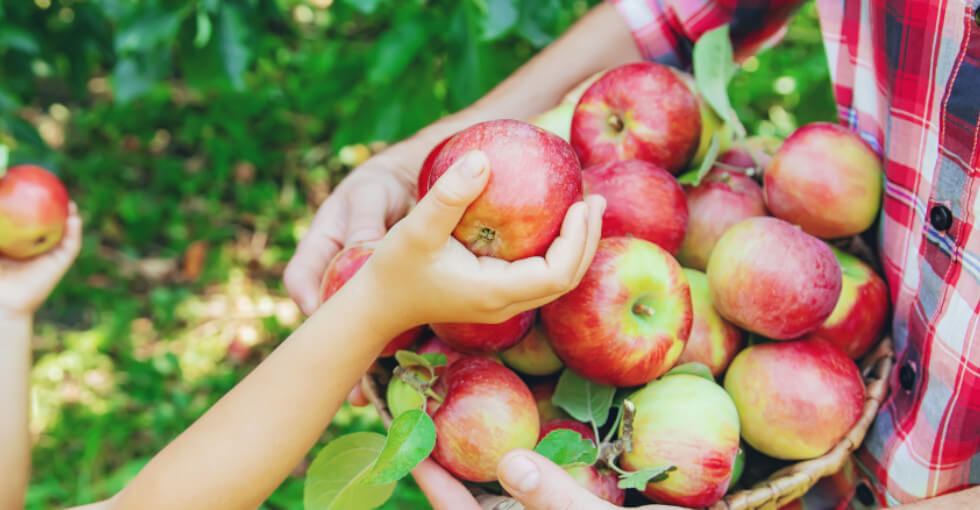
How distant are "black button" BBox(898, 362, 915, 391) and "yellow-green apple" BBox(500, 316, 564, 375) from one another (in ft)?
1.55

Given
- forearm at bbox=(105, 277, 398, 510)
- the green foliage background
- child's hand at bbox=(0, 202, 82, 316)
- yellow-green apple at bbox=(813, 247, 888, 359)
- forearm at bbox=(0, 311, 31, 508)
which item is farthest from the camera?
the green foliage background

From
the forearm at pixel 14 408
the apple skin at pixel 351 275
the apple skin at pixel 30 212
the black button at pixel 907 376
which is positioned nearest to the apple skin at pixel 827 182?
the black button at pixel 907 376

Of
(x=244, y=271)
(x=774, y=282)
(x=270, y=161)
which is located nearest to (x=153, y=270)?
(x=244, y=271)

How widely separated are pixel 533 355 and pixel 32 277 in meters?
1.25

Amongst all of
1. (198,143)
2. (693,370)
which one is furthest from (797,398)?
(198,143)

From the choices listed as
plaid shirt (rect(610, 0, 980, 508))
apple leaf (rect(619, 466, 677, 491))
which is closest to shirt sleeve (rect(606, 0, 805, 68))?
plaid shirt (rect(610, 0, 980, 508))

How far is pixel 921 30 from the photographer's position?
920 millimetres

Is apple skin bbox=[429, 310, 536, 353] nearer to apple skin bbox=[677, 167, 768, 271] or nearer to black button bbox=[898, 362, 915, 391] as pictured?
apple skin bbox=[677, 167, 768, 271]

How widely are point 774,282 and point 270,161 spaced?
2229 mm

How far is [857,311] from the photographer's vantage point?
3.53ft

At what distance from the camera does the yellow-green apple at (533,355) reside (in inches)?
40.3

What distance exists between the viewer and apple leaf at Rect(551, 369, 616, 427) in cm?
96

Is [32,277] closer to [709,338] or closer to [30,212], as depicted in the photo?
[30,212]

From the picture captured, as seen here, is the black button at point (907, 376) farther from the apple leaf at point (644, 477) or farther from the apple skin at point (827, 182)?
the apple leaf at point (644, 477)
